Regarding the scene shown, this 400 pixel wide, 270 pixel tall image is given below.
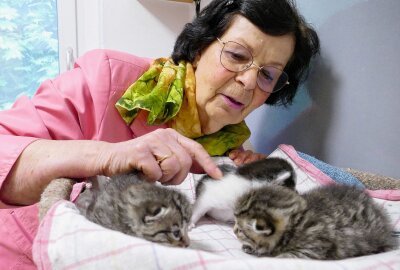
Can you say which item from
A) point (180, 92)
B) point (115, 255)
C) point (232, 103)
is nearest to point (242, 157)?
point (232, 103)

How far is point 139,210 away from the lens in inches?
22.4

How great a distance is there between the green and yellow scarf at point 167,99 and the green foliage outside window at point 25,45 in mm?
1606

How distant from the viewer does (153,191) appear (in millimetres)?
611

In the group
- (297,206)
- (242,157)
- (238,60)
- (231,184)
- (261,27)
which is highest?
(261,27)

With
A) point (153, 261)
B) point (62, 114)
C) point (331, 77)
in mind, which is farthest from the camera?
point (331, 77)

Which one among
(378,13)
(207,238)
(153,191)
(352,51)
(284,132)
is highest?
(378,13)

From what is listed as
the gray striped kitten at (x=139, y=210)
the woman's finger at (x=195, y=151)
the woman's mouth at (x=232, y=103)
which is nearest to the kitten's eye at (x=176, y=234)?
the gray striped kitten at (x=139, y=210)

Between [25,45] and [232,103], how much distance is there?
1.89 m

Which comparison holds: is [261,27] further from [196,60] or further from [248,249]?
[248,249]

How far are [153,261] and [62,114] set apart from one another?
698 millimetres

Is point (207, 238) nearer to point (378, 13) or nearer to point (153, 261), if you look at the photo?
point (153, 261)

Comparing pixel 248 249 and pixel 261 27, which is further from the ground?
pixel 261 27

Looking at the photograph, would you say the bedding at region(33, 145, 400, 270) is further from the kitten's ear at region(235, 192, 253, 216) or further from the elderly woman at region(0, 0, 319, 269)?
the elderly woman at region(0, 0, 319, 269)

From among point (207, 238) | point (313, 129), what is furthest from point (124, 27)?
point (207, 238)
